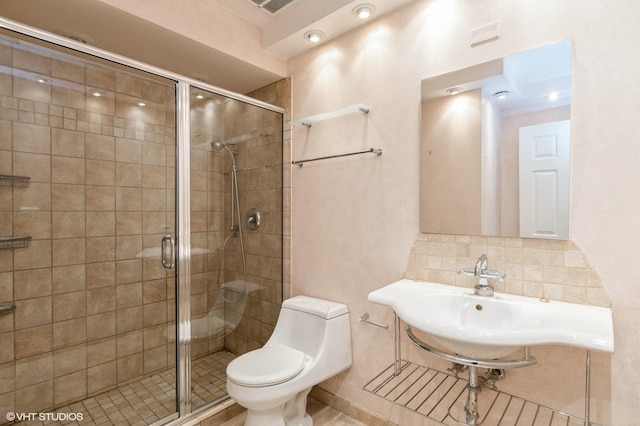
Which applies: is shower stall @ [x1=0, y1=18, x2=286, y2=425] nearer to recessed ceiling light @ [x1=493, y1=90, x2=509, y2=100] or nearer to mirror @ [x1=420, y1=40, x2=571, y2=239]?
mirror @ [x1=420, y1=40, x2=571, y2=239]

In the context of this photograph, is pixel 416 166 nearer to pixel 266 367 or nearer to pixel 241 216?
pixel 241 216

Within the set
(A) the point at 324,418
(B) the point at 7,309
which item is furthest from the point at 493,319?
(B) the point at 7,309

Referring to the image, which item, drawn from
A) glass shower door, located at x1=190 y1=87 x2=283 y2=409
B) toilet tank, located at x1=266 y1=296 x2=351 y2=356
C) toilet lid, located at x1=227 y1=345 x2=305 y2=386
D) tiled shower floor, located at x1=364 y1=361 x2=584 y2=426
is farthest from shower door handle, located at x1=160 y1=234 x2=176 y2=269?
tiled shower floor, located at x1=364 y1=361 x2=584 y2=426

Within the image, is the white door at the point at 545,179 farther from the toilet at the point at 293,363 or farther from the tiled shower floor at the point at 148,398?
the tiled shower floor at the point at 148,398

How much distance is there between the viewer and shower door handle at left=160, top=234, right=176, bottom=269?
6.20 ft

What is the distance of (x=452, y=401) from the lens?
1.63 meters

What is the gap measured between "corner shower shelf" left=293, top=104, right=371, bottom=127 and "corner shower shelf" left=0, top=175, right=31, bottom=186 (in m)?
1.51

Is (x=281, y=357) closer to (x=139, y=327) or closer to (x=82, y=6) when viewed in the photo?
(x=139, y=327)

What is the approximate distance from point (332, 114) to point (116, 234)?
147 cm

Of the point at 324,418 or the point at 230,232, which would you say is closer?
the point at 324,418

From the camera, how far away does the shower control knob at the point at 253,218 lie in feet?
7.44

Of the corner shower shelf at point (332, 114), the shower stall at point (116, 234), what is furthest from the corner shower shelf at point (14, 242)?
the corner shower shelf at point (332, 114)

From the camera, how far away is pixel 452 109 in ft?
5.34

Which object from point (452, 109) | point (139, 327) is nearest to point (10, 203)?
point (139, 327)
